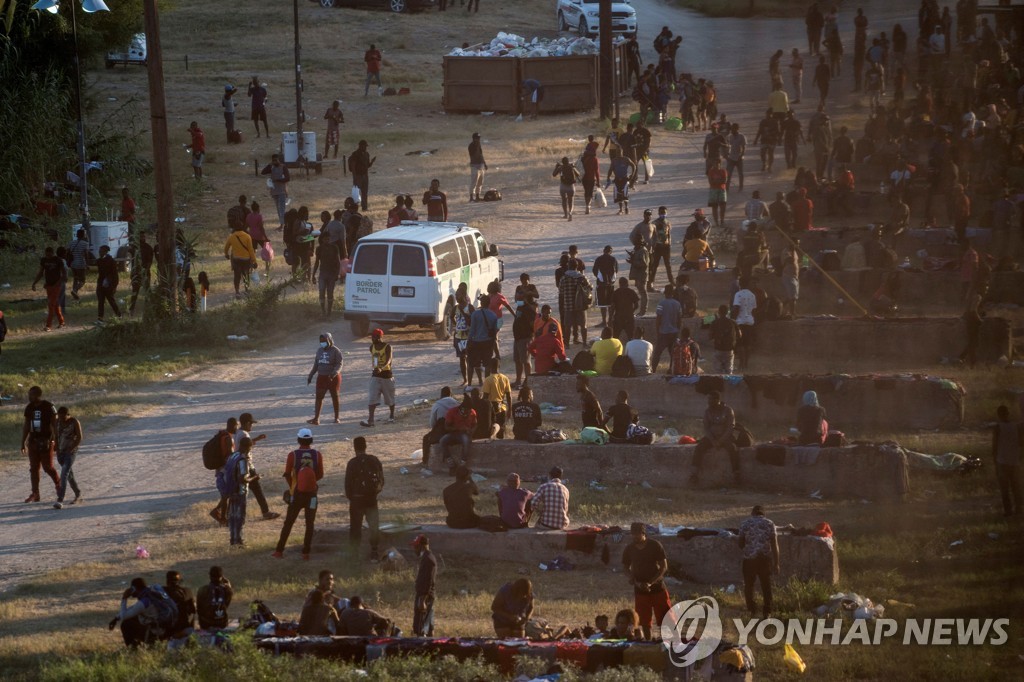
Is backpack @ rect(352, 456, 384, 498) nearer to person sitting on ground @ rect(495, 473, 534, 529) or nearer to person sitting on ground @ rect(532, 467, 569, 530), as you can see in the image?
person sitting on ground @ rect(495, 473, 534, 529)

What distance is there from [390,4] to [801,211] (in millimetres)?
34086

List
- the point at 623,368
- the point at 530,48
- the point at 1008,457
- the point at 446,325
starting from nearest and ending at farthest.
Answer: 1. the point at 1008,457
2. the point at 623,368
3. the point at 446,325
4. the point at 530,48

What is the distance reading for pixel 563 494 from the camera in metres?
16.3

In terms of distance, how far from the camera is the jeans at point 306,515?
622 inches

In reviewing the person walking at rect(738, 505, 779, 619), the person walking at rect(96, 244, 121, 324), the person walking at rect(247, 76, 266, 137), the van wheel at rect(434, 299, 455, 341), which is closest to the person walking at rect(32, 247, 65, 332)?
the person walking at rect(96, 244, 121, 324)

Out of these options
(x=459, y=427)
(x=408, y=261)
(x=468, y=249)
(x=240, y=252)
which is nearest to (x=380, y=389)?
(x=459, y=427)

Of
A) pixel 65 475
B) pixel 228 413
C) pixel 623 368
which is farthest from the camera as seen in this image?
pixel 623 368

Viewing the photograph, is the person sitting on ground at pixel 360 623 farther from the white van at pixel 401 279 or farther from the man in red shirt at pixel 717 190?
the man in red shirt at pixel 717 190

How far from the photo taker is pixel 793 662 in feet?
43.2

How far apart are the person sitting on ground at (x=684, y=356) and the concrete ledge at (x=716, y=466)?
10.1 feet

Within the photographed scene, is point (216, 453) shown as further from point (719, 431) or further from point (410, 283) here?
point (410, 283)

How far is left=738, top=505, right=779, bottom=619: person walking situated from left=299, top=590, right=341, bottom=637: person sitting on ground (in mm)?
4339

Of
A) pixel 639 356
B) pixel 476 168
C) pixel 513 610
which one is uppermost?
pixel 476 168

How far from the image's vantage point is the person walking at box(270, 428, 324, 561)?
15.8 meters
